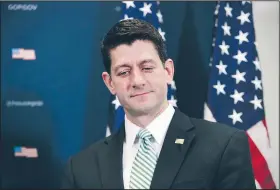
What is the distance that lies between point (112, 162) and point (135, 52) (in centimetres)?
39

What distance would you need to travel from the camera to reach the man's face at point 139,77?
124 cm

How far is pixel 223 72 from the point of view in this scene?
79.6 inches

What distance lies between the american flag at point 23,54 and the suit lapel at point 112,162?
119 centimetres

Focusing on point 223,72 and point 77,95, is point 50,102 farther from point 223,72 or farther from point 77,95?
point 223,72

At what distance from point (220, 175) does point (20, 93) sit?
1.56 metres

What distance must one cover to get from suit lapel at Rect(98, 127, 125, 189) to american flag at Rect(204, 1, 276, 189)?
0.86 m

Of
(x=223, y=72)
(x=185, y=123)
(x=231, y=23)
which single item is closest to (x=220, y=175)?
(x=185, y=123)

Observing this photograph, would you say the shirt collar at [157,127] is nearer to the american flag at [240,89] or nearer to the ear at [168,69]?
the ear at [168,69]

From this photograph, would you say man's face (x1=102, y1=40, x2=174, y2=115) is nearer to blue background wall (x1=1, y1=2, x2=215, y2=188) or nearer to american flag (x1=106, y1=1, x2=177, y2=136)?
american flag (x1=106, y1=1, x2=177, y2=136)

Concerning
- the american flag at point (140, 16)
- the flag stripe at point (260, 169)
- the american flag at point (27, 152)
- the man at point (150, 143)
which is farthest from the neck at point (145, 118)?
the american flag at point (27, 152)

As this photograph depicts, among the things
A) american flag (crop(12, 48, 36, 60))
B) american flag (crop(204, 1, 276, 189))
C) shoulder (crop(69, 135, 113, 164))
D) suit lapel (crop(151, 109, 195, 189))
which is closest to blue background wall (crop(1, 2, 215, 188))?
american flag (crop(12, 48, 36, 60))

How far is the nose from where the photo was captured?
4.05ft

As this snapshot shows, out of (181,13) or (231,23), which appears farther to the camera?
(181,13)

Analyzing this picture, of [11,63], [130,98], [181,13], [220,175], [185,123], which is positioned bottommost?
[220,175]
